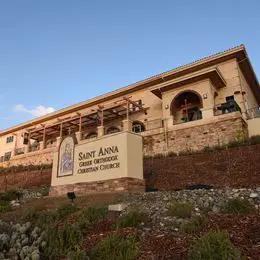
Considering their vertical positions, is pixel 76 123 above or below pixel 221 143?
above

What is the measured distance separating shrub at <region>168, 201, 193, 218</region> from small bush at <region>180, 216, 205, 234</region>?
63 centimetres

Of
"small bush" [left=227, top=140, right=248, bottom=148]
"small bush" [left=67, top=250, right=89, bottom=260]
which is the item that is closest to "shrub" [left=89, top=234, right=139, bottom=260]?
"small bush" [left=67, top=250, right=89, bottom=260]

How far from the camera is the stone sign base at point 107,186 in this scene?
1240 cm

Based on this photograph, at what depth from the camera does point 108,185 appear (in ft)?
42.6

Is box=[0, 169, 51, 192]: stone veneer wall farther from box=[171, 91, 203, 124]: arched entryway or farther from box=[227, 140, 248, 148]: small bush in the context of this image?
box=[227, 140, 248, 148]: small bush

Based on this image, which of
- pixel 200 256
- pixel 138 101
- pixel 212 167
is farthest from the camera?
pixel 138 101

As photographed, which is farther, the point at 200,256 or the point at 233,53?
the point at 233,53

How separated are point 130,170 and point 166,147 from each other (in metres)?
10.6

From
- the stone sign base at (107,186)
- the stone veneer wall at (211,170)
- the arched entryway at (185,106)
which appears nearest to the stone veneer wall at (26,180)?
the stone sign base at (107,186)

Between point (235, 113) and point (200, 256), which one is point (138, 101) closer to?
point (235, 113)

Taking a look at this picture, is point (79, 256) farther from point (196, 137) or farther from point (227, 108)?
point (227, 108)

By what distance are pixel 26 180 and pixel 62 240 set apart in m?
18.5

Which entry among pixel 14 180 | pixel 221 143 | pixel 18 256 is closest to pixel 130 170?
pixel 18 256

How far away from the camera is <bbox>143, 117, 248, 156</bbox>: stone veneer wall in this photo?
20328mm
